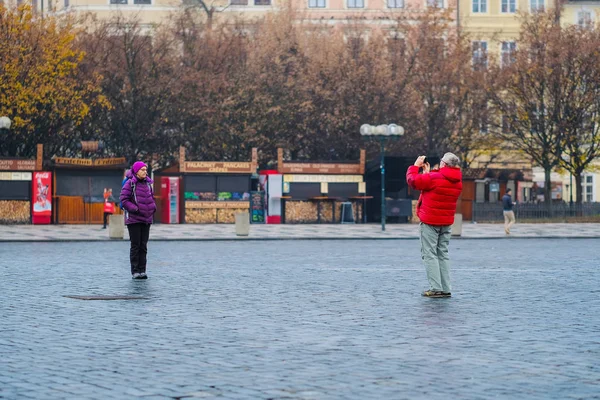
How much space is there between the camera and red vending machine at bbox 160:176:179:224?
4500 cm

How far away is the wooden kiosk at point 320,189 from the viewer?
4600 cm

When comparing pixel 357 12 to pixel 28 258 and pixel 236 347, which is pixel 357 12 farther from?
pixel 236 347

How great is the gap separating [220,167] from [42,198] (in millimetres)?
6668

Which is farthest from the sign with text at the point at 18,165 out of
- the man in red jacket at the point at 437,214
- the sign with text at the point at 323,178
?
the man in red jacket at the point at 437,214

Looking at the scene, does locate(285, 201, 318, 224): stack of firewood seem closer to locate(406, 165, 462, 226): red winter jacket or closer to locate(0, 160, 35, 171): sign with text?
locate(0, 160, 35, 171): sign with text

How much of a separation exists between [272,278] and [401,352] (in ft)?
27.1

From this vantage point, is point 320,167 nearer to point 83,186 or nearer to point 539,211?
point 83,186

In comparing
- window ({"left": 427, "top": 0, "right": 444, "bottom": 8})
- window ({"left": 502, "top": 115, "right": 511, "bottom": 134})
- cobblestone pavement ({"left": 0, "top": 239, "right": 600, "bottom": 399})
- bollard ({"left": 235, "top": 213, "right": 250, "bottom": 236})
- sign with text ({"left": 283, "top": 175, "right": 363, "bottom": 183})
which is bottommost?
cobblestone pavement ({"left": 0, "top": 239, "right": 600, "bottom": 399})

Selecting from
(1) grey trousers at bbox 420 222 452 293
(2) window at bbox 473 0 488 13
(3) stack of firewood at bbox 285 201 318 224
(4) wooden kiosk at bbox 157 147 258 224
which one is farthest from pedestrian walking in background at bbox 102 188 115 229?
(2) window at bbox 473 0 488 13

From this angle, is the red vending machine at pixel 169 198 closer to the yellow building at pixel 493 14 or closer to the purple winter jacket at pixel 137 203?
the purple winter jacket at pixel 137 203

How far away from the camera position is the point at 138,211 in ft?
57.5

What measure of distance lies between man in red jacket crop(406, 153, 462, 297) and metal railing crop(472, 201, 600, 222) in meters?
36.5

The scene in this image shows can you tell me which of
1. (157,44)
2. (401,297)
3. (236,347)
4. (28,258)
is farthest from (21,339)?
(157,44)

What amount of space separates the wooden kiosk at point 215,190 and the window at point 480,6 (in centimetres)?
3499
